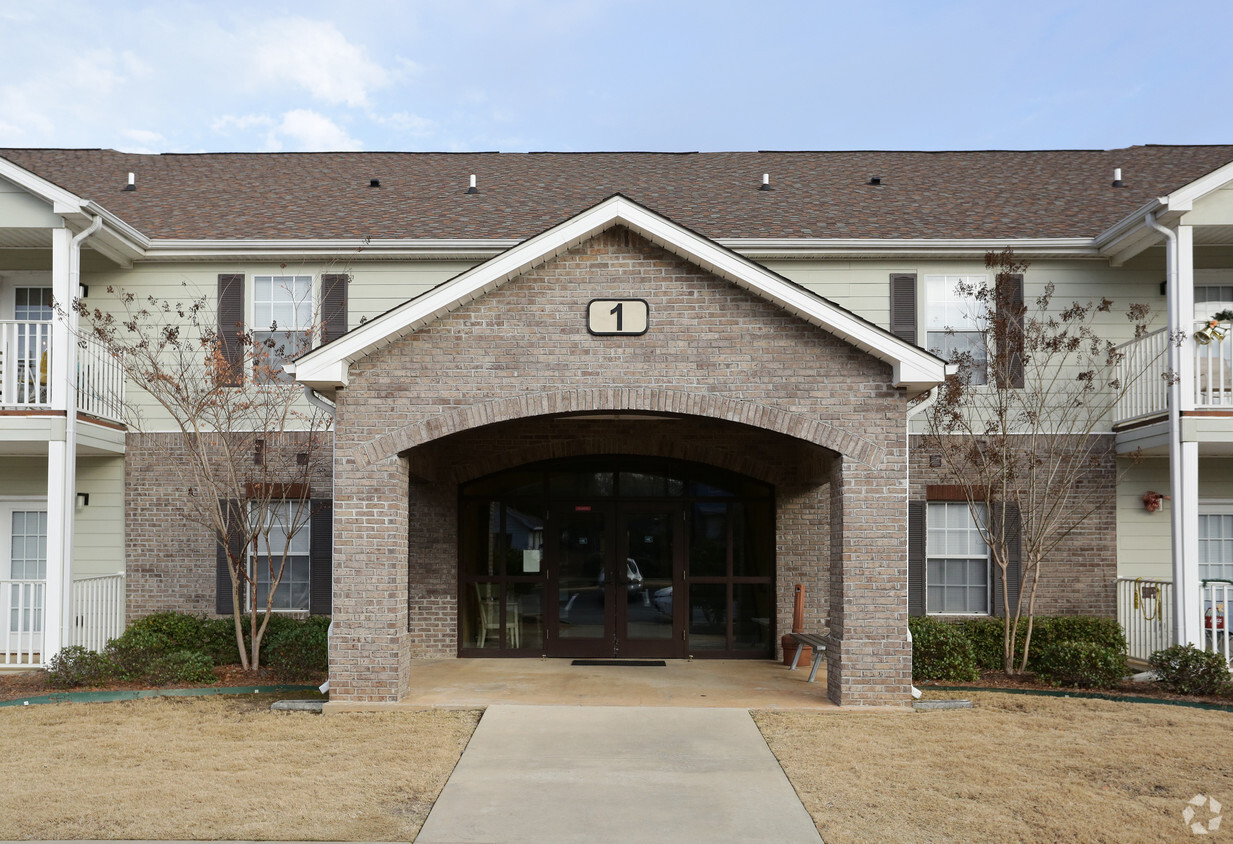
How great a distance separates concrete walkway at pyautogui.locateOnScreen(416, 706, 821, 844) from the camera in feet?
21.8

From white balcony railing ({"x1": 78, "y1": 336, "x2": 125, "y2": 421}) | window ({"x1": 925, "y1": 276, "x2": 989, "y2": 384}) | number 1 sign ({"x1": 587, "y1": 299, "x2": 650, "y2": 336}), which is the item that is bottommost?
white balcony railing ({"x1": 78, "y1": 336, "x2": 125, "y2": 421})

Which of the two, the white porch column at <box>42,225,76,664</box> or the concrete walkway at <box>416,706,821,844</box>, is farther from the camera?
the white porch column at <box>42,225,76,664</box>

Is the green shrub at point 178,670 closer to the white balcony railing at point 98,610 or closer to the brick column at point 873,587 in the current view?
the white balcony railing at point 98,610

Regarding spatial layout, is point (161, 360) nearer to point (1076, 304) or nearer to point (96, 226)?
point (96, 226)

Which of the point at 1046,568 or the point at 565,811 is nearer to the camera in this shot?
the point at 565,811

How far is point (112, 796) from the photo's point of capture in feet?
23.6

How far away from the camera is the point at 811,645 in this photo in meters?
12.2

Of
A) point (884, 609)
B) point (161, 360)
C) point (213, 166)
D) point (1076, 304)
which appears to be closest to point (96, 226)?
point (161, 360)

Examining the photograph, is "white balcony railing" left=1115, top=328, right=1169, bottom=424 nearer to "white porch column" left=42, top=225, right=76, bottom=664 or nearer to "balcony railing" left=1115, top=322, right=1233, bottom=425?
"balcony railing" left=1115, top=322, right=1233, bottom=425

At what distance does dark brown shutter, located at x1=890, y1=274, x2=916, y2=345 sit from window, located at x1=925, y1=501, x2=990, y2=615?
248 cm

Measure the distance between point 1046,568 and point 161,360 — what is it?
12648 mm

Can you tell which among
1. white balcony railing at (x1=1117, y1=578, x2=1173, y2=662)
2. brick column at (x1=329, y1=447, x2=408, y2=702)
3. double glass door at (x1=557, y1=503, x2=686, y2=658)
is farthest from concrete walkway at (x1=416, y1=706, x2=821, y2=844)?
white balcony railing at (x1=1117, y1=578, x2=1173, y2=662)

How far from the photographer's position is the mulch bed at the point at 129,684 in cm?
1134

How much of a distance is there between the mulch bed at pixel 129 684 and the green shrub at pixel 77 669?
0.29ft
